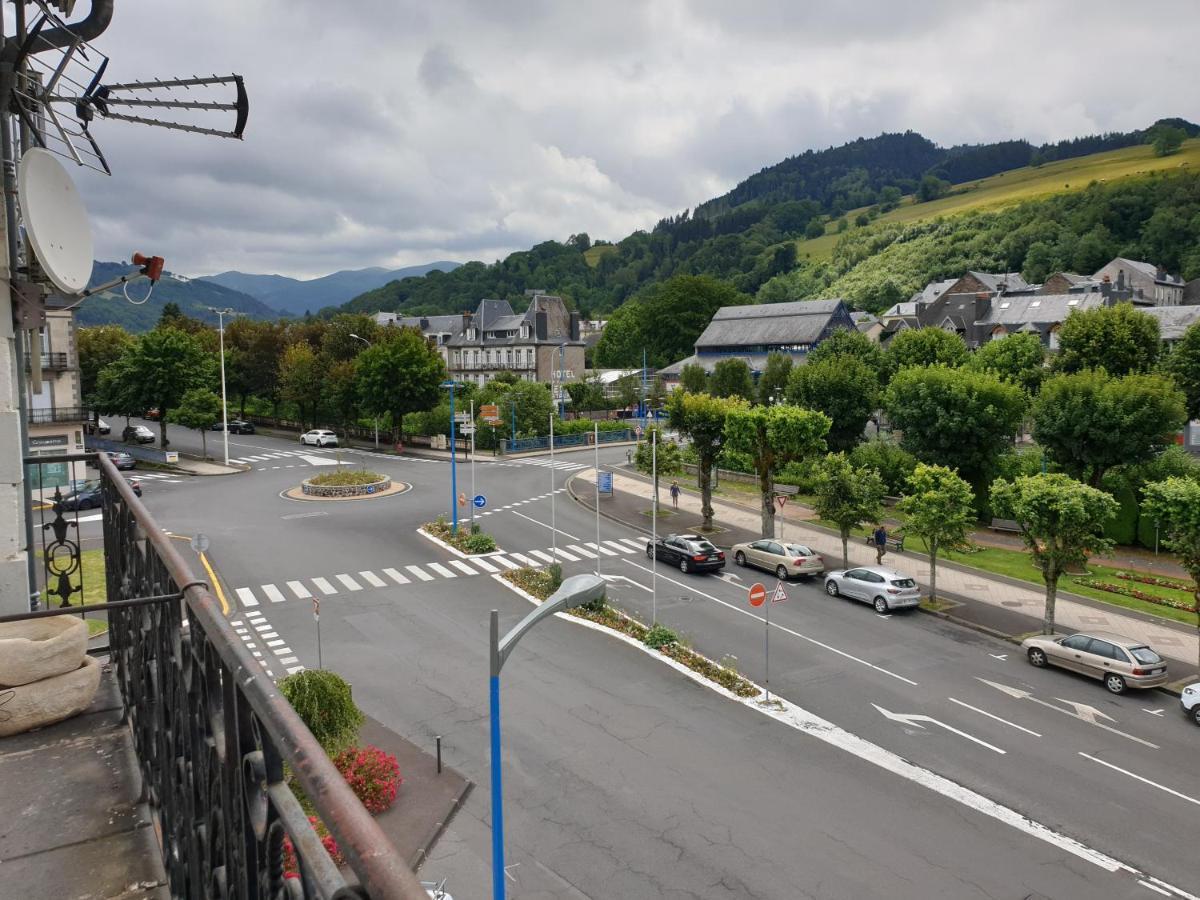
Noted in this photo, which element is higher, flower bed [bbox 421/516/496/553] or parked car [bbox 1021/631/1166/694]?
flower bed [bbox 421/516/496/553]

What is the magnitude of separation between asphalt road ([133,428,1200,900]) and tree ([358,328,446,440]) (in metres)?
33.7

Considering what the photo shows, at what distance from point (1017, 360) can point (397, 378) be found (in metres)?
47.8

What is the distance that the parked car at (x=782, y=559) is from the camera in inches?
1270

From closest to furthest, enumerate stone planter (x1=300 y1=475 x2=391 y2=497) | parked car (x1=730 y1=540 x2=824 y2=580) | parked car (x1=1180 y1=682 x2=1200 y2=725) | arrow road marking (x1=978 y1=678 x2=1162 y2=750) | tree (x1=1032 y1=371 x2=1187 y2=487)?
arrow road marking (x1=978 y1=678 x2=1162 y2=750)
parked car (x1=1180 y1=682 x2=1200 y2=725)
parked car (x1=730 y1=540 x2=824 y2=580)
tree (x1=1032 y1=371 x2=1187 y2=487)
stone planter (x1=300 y1=475 x2=391 y2=497)

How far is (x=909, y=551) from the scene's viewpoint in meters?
37.7

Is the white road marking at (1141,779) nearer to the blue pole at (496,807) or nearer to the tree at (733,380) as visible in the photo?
the blue pole at (496,807)

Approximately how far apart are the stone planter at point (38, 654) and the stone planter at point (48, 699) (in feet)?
0.18

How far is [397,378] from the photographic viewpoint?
214ft

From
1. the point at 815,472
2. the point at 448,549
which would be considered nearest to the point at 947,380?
the point at 815,472

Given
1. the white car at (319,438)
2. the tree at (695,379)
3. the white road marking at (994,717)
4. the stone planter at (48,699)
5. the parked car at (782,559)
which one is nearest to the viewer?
the stone planter at (48,699)

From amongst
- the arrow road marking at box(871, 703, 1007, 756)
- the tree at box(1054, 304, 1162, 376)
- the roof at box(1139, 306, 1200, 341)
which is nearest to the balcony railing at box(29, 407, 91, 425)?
the arrow road marking at box(871, 703, 1007, 756)

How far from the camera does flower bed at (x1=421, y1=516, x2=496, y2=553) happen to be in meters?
35.5

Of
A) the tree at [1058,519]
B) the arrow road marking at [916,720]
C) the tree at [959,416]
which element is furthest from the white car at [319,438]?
the arrow road marking at [916,720]

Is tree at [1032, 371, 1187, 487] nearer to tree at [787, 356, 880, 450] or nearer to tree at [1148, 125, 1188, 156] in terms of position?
tree at [787, 356, 880, 450]
